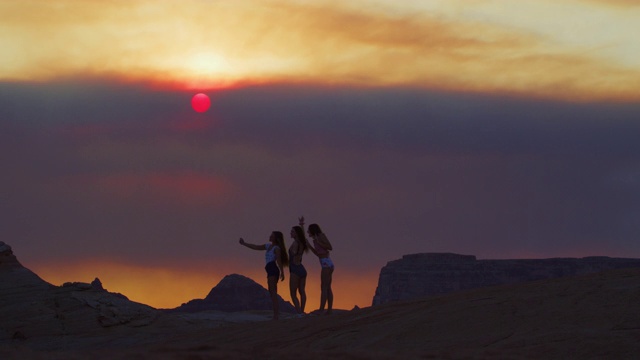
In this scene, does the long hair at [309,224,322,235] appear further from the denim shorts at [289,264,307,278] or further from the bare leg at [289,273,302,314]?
the bare leg at [289,273,302,314]

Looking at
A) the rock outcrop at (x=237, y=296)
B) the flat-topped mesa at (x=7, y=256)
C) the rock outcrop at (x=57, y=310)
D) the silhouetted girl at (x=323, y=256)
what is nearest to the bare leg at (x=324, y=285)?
the silhouetted girl at (x=323, y=256)

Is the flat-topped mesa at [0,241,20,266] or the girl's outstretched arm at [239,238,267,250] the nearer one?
the girl's outstretched arm at [239,238,267,250]

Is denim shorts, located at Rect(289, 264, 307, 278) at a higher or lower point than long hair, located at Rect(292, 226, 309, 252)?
lower

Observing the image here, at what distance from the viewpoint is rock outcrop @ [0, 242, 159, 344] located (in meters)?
28.5

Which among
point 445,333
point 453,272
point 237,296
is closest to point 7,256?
point 445,333

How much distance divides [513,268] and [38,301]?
138 metres

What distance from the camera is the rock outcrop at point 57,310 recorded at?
28469mm

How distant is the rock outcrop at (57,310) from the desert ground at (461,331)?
6663 mm

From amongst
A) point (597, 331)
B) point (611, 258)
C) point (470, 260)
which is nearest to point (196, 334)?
point (597, 331)

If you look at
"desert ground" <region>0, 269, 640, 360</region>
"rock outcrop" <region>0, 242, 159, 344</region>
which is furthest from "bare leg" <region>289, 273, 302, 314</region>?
"rock outcrop" <region>0, 242, 159, 344</region>

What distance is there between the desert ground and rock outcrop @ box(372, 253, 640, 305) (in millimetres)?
136088

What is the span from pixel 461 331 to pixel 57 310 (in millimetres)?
15462

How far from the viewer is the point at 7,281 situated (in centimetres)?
3209

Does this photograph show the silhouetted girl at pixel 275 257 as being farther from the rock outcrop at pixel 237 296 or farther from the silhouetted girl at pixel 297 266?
the rock outcrop at pixel 237 296
